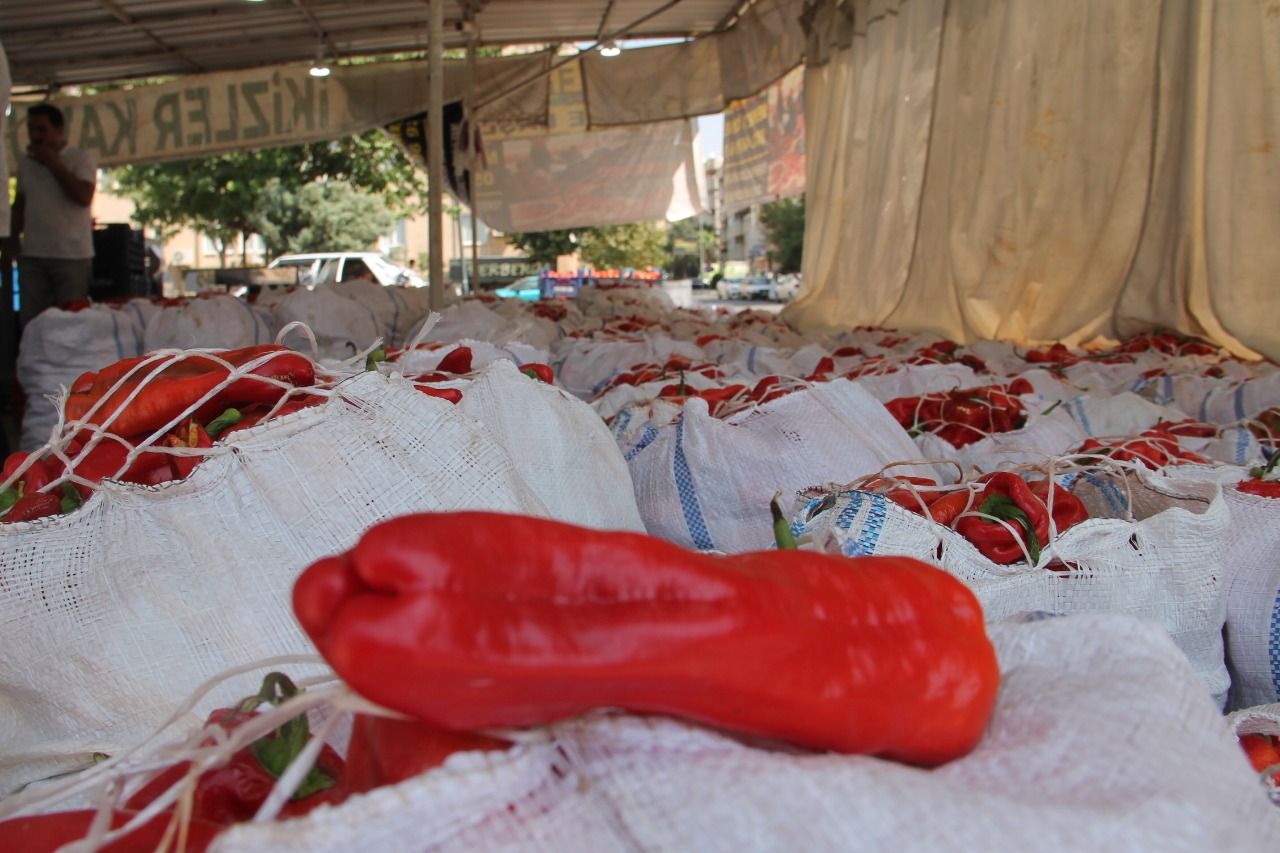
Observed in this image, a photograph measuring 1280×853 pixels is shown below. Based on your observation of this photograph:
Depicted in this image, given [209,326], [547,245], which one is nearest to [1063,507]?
[209,326]

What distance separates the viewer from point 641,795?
0.68 m

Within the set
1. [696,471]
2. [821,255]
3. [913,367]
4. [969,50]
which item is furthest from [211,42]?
[696,471]

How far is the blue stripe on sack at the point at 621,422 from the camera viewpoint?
100 inches

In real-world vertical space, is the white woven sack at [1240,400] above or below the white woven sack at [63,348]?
below

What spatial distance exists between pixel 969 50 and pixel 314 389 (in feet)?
19.9

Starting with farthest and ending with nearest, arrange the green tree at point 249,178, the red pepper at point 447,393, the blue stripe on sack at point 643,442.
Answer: the green tree at point 249,178, the blue stripe on sack at point 643,442, the red pepper at point 447,393

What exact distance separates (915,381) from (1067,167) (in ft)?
10.3

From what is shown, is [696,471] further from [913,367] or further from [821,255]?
[821,255]

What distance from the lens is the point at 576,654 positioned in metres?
0.65

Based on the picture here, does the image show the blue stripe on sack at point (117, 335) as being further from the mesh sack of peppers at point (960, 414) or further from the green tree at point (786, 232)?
the green tree at point (786, 232)

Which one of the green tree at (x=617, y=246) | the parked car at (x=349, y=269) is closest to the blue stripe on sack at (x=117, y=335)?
the parked car at (x=349, y=269)

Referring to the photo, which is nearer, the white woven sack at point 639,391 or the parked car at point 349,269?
the white woven sack at point 639,391

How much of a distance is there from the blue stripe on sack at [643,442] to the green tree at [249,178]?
52.9ft

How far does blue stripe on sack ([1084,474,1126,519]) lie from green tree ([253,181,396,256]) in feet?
81.1
